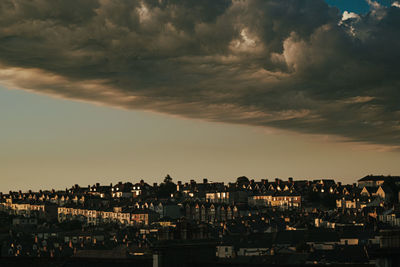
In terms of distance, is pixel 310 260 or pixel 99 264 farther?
pixel 310 260

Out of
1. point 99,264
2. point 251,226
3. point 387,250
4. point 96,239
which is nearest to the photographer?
point 387,250

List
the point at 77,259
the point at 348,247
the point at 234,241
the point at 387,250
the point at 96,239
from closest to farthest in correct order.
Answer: the point at 387,250 < the point at 77,259 < the point at 348,247 < the point at 234,241 < the point at 96,239

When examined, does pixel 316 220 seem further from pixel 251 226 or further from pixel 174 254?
pixel 174 254

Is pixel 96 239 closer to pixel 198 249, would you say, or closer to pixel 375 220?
pixel 375 220

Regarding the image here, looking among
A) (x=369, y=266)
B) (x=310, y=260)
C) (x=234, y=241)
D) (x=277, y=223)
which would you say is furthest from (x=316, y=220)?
(x=369, y=266)

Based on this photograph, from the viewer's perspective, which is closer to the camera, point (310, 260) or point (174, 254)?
point (174, 254)

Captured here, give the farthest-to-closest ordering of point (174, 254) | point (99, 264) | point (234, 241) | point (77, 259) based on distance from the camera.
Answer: point (234, 241)
point (77, 259)
point (99, 264)
point (174, 254)

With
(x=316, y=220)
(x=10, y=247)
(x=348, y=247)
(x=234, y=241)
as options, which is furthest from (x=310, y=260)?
(x=316, y=220)

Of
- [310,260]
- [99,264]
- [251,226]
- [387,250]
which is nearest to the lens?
[387,250]
